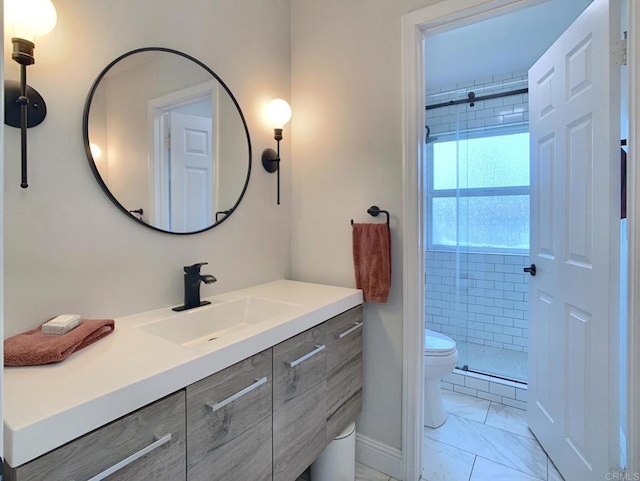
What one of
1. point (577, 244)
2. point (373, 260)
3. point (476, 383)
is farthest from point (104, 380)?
point (476, 383)

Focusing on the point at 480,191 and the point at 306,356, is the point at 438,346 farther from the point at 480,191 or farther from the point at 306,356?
the point at 480,191

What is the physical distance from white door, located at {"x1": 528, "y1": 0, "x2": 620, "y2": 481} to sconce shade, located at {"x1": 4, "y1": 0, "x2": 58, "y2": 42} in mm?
1931

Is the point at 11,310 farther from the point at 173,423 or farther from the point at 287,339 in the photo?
the point at 287,339

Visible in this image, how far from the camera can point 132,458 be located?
73cm

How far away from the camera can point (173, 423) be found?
81 cm

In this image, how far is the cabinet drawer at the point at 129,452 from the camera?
0.62 m

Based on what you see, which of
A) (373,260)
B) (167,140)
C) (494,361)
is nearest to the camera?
(167,140)

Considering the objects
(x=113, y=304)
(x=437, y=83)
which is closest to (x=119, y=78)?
(x=113, y=304)

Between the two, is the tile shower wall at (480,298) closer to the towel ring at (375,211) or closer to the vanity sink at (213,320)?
the towel ring at (375,211)

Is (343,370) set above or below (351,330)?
below

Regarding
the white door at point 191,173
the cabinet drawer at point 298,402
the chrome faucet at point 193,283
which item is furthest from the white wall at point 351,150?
the chrome faucet at point 193,283

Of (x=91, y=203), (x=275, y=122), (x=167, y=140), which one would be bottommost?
(x=91, y=203)

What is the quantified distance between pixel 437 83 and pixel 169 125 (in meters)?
2.57

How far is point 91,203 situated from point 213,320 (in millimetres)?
626
